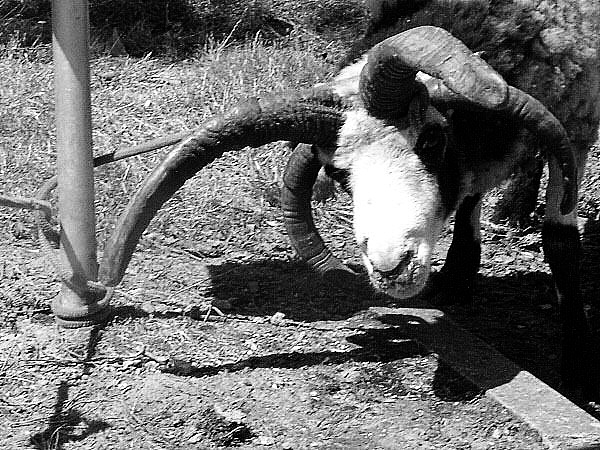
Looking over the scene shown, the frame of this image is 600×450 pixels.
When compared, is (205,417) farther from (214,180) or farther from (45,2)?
(45,2)

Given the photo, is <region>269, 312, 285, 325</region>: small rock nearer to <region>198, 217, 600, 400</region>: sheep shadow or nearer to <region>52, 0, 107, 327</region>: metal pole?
<region>198, 217, 600, 400</region>: sheep shadow

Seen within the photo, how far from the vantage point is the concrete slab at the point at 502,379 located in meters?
3.71

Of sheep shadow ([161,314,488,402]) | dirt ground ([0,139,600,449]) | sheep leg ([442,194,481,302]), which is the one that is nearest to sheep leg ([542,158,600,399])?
dirt ground ([0,139,600,449])

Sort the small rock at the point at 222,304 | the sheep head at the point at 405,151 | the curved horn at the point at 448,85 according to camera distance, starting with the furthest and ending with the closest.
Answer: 1. the small rock at the point at 222,304
2. the sheep head at the point at 405,151
3. the curved horn at the point at 448,85

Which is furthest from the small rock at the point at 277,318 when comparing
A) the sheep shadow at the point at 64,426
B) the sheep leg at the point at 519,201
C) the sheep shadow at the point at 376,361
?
the sheep leg at the point at 519,201

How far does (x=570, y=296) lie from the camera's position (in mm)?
4641

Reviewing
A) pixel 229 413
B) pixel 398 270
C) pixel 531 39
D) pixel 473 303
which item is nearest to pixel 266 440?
pixel 229 413

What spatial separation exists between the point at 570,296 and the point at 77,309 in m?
2.18

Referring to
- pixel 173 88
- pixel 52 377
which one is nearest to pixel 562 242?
pixel 52 377

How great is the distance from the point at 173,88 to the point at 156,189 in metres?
3.56

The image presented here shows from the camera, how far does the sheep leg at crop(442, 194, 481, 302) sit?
5.33 meters

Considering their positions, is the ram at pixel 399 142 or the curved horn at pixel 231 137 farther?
the curved horn at pixel 231 137

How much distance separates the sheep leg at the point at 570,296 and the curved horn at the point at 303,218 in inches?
37.9

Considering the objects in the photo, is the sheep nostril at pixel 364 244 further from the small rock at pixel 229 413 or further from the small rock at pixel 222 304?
the small rock at pixel 222 304
